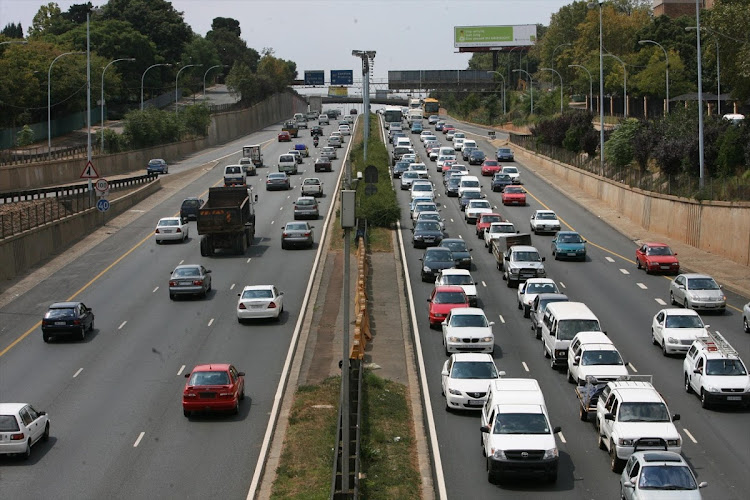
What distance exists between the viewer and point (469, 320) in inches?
1315

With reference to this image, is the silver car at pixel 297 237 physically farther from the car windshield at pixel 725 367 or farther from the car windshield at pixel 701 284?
the car windshield at pixel 725 367

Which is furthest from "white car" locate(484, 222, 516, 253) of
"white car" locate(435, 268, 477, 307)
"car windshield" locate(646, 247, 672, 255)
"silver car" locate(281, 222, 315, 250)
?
"white car" locate(435, 268, 477, 307)

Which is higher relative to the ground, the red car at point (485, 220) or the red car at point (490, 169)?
the red car at point (490, 169)

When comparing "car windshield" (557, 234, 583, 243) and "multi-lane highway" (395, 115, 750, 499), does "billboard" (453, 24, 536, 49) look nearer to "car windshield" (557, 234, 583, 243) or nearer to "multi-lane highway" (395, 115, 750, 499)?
"multi-lane highway" (395, 115, 750, 499)

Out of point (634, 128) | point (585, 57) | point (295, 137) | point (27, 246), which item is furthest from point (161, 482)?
point (585, 57)

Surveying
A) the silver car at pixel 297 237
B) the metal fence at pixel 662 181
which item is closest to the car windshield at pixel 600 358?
the metal fence at pixel 662 181

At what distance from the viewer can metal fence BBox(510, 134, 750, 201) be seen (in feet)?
166

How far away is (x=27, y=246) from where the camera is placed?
5097 centimetres

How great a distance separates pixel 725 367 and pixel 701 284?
11.9m

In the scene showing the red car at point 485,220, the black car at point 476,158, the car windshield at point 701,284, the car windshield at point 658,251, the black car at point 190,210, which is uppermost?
the black car at point 476,158

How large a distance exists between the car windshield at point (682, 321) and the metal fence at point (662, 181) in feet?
58.6

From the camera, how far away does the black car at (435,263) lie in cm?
4541

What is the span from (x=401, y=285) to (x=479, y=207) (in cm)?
1904

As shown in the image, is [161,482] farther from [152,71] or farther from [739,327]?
[152,71]
